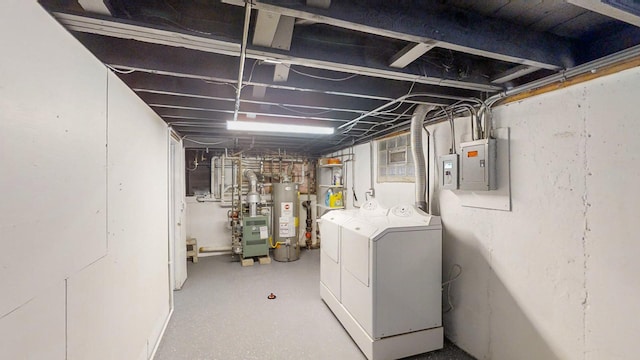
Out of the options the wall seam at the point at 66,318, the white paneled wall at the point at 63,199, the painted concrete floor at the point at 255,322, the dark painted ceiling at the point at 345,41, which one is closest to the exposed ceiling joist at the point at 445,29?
the dark painted ceiling at the point at 345,41

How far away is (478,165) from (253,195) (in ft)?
13.2

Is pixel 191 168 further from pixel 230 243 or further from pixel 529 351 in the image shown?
pixel 529 351

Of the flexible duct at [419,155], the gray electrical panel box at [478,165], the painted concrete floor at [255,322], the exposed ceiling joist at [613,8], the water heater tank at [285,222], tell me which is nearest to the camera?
the exposed ceiling joist at [613,8]

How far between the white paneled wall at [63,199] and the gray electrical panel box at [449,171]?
252 cm

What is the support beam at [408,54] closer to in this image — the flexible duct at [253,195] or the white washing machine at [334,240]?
the white washing machine at [334,240]

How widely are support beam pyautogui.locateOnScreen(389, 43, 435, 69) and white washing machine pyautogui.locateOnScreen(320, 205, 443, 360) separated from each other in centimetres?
133

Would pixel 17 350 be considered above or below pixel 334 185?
below

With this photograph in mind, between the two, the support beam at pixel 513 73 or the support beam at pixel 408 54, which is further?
the support beam at pixel 513 73

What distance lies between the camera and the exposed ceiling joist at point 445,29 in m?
1.14

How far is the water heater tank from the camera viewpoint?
5.07m

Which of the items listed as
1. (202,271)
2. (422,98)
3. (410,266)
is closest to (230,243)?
(202,271)

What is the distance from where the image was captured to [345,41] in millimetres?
1623

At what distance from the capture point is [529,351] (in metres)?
1.85

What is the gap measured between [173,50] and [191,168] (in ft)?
13.2
